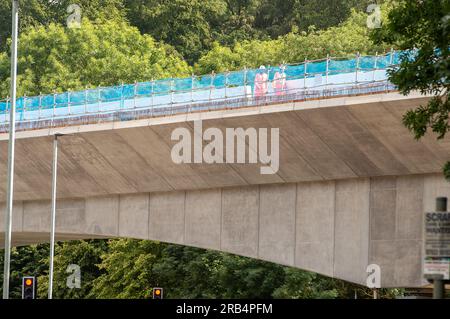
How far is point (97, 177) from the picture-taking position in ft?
162

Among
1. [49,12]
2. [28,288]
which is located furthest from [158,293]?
[49,12]

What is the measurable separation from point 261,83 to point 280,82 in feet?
2.41

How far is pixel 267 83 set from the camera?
142ft

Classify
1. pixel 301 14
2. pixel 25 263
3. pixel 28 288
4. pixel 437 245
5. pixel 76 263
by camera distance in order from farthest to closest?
pixel 301 14 → pixel 25 263 → pixel 76 263 → pixel 28 288 → pixel 437 245

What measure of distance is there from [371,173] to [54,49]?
2230 inches

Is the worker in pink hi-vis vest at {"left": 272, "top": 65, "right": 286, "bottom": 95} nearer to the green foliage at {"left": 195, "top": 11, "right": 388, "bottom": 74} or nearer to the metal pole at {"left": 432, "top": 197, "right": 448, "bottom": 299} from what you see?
the metal pole at {"left": 432, "top": 197, "right": 448, "bottom": 299}

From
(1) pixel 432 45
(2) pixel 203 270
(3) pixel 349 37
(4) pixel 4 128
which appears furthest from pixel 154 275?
(1) pixel 432 45

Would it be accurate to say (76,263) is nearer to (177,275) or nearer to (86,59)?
(177,275)

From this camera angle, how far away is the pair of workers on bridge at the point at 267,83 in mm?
42344

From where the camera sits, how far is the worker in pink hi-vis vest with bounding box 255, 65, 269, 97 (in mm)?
42781

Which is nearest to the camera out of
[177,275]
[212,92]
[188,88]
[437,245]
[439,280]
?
[437,245]

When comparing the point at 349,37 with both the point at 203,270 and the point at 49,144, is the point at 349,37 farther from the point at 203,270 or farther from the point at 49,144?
the point at 49,144

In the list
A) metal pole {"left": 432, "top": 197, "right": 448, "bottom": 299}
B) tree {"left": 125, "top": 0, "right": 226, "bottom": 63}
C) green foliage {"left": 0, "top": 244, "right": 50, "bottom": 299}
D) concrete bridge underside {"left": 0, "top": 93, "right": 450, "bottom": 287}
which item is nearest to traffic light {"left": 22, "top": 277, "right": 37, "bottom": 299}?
concrete bridge underside {"left": 0, "top": 93, "right": 450, "bottom": 287}

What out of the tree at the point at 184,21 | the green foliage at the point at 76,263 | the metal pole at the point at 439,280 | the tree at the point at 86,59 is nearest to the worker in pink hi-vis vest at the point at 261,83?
the metal pole at the point at 439,280
